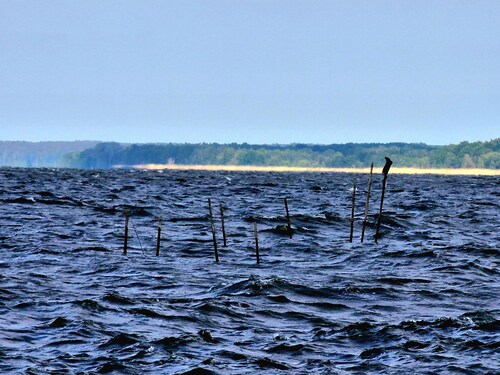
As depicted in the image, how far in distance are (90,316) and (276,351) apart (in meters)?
4.49

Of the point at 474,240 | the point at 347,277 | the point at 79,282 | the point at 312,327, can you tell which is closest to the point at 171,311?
the point at 312,327

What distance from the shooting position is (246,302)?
70.7 ft

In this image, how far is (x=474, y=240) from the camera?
37688 mm

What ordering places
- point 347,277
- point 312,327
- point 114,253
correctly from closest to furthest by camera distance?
1. point 312,327
2. point 347,277
3. point 114,253

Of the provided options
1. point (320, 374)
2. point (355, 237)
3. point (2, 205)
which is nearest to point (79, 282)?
point (320, 374)

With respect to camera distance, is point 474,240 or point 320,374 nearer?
point 320,374

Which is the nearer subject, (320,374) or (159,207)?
(320,374)

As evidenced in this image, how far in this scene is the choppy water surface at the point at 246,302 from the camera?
623 inches

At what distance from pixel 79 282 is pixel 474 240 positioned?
18.7 m

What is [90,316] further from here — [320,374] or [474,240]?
[474,240]

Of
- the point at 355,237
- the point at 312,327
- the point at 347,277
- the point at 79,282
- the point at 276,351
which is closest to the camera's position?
the point at 276,351

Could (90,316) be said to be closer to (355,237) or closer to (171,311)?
(171,311)

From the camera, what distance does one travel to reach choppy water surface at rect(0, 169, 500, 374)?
15.8 m

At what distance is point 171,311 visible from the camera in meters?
20.1
